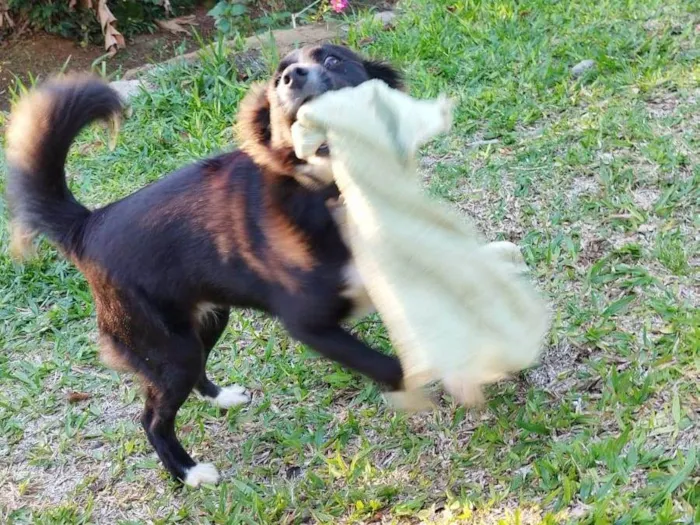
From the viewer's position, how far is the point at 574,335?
2990 mm

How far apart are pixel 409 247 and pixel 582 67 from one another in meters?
2.93

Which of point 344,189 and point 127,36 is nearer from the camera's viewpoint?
point 344,189

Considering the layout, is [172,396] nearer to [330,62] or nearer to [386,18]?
[330,62]

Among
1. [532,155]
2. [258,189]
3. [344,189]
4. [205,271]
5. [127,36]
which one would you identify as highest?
[344,189]

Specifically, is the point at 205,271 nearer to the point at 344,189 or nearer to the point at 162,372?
the point at 162,372

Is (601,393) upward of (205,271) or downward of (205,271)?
downward

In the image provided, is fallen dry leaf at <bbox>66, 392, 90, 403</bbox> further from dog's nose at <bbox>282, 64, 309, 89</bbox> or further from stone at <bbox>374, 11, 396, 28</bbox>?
stone at <bbox>374, 11, 396, 28</bbox>

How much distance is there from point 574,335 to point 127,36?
5204 millimetres

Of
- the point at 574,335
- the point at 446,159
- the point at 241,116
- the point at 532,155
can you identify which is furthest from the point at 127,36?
the point at 574,335

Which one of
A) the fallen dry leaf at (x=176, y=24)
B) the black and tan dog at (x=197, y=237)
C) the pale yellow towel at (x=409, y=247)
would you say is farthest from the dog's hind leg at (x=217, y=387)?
the fallen dry leaf at (x=176, y=24)

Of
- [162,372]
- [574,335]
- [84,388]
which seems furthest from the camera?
[84,388]

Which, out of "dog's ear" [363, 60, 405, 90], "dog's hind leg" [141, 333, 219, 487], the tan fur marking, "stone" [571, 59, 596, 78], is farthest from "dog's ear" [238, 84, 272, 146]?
"stone" [571, 59, 596, 78]

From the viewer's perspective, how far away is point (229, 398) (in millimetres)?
3234

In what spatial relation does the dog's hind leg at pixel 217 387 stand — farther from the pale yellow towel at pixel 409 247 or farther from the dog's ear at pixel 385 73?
the dog's ear at pixel 385 73
